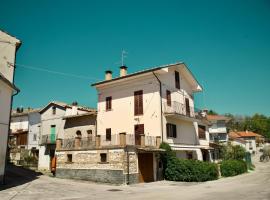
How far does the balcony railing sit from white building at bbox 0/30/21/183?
43.5ft

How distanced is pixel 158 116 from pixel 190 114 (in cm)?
609

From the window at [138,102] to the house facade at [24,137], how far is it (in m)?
19.0

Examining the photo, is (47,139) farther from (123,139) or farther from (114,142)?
(123,139)

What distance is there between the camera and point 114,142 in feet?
71.3

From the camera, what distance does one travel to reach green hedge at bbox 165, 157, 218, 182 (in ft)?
70.2

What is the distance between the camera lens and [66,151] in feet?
80.1

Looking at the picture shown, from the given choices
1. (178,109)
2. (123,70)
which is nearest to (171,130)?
(178,109)

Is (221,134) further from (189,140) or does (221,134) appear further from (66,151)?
(66,151)

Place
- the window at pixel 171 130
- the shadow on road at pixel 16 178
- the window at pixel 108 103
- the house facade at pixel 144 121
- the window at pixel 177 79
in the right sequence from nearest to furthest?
the shadow on road at pixel 16 178 → the house facade at pixel 144 121 → the window at pixel 171 130 → the window at pixel 108 103 → the window at pixel 177 79

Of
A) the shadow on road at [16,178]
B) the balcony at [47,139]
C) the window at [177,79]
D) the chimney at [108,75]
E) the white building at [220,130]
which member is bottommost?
the shadow on road at [16,178]

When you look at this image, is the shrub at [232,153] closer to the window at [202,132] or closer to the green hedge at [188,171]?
the window at [202,132]

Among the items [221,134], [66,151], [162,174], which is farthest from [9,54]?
[221,134]

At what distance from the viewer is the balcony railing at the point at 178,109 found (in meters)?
25.0

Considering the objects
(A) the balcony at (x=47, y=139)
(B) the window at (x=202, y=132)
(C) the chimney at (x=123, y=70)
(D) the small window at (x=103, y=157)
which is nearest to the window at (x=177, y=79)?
(C) the chimney at (x=123, y=70)
